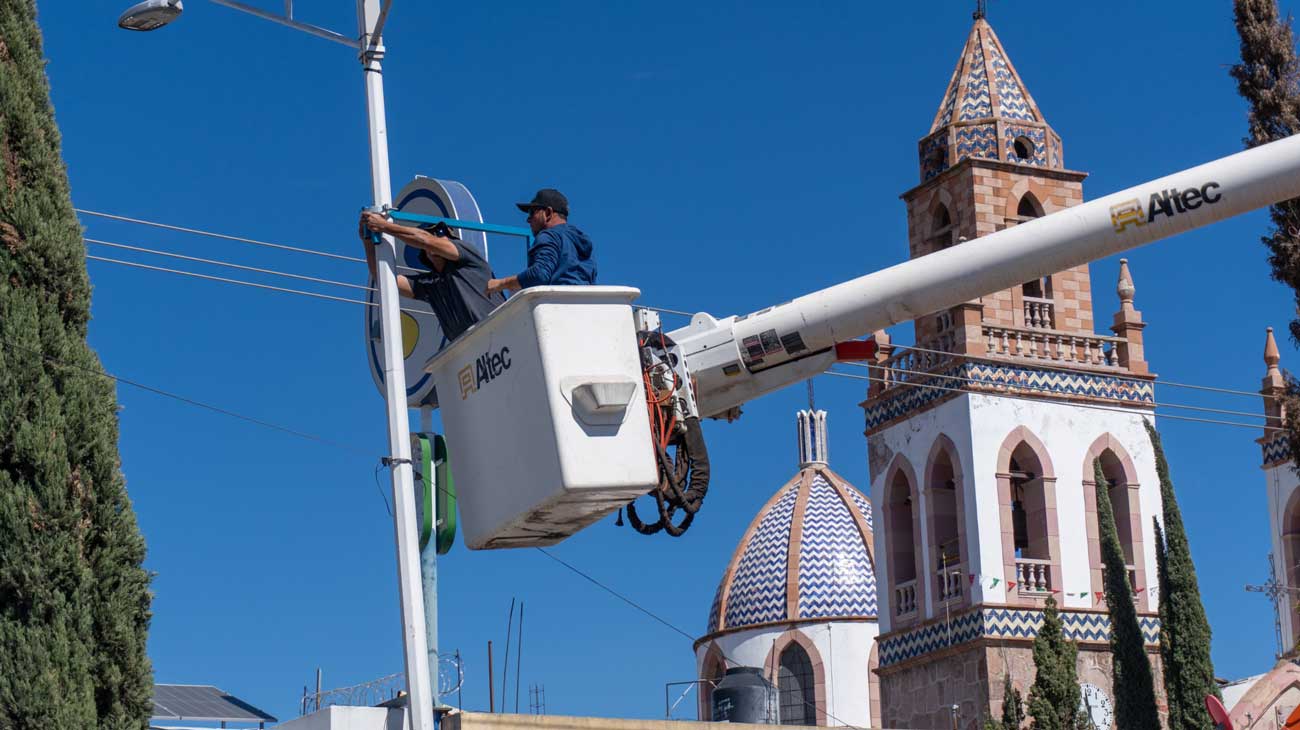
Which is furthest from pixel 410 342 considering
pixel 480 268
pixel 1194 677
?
pixel 1194 677

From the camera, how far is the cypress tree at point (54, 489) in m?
11.3

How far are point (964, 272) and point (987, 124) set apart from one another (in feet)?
85.7

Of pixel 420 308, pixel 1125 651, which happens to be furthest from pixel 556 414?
pixel 1125 651

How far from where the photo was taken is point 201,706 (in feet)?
62.8

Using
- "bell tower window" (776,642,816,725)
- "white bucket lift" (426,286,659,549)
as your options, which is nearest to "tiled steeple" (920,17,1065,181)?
"bell tower window" (776,642,816,725)

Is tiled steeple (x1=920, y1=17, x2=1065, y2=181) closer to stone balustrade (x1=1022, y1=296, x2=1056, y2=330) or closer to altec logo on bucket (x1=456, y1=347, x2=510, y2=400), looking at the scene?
stone balustrade (x1=1022, y1=296, x2=1056, y2=330)


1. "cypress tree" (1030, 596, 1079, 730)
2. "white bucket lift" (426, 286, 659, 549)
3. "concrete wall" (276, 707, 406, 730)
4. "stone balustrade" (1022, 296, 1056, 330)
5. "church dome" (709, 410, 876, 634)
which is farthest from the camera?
"church dome" (709, 410, 876, 634)

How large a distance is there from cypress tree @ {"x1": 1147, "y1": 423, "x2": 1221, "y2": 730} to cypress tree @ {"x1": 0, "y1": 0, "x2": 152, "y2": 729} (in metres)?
21.3

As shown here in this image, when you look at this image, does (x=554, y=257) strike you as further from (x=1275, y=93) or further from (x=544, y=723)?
(x=1275, y=93)

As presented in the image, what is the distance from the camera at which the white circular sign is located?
36.5 ft

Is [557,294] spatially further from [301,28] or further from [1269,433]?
[1269,433]

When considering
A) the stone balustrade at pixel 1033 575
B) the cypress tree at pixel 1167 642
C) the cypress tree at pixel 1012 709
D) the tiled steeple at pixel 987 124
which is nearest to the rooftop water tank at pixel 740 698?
the cypress tree at pixel 1012 709

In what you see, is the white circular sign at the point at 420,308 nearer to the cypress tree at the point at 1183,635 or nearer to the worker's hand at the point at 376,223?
the worker's hand at the point at 376,223

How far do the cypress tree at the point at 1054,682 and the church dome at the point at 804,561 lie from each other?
26010 millimetres
